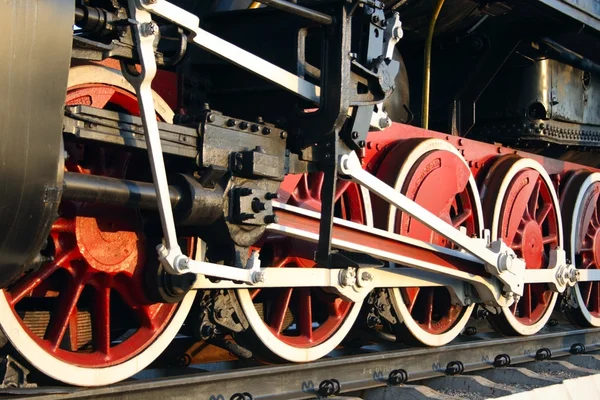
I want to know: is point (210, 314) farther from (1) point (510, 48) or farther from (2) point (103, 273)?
(1) point (510, 48)

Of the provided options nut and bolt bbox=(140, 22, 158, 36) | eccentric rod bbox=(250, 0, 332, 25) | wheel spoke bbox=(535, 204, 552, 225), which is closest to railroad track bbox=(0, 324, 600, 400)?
wheel spoke bbox=(535, 204, 552, 225)

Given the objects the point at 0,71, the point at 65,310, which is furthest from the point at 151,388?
the point at 0,71

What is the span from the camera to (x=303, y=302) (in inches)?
161

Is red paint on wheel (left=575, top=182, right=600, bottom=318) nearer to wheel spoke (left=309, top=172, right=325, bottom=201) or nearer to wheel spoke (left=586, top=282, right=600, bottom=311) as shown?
wheel spoke (left=586, top=282, right=600, bottom=311)

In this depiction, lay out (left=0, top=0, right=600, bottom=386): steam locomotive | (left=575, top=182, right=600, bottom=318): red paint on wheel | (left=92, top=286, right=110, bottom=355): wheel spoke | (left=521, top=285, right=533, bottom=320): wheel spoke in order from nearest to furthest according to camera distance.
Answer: (left=0, top=0, right=600, bottom=386): steam locomotive < (left=92, top=286, right=110, bottom=355): wheel spoke < (left=521, top=285, right=533, bottom=320): wheel spoke < (left=575, top=182, right=600, bottom=318): red paint on wheel

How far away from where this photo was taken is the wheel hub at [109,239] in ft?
10.1

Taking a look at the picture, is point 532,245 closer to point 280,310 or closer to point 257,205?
point 280,310

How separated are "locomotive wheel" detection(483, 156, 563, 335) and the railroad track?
0.16 m

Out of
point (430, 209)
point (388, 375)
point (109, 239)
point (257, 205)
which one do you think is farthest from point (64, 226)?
point (430, 209)

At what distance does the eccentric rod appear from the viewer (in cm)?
304

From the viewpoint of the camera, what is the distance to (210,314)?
11.5ft

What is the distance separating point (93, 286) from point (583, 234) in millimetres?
4027

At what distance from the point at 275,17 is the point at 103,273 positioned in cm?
123

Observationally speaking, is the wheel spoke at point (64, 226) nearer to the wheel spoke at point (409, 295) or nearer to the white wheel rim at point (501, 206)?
the wheel spoke at point (409, 295)
